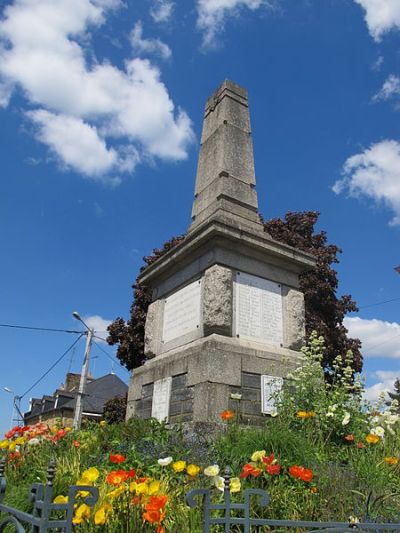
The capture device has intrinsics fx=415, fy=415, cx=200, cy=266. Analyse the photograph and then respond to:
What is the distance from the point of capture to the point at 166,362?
5.46m

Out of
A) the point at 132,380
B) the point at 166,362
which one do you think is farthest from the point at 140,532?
the point at 132,380

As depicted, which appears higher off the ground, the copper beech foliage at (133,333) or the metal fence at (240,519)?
the copper beech foliage at (133,333)

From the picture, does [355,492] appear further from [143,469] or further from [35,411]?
[35,411]

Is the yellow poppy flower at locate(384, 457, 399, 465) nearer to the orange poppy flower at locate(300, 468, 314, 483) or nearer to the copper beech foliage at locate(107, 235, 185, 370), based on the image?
the orange poppy flower at locate(300, 468, 314, 483)

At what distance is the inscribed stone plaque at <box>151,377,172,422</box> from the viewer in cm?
518

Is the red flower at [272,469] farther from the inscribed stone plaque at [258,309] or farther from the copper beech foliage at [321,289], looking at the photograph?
the copper beech foliage at [321,289]

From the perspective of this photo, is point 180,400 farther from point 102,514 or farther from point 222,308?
point 102,514

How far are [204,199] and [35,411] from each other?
38.4 meters

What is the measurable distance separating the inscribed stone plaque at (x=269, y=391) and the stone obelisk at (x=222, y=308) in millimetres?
11

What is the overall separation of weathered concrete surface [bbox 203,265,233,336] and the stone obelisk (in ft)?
0.04

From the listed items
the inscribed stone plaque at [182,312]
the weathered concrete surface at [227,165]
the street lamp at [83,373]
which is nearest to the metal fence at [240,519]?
the inscribed stone plaque at [182,312]

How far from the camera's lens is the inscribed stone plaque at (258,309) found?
5336 mm

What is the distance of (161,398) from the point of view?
210 inches

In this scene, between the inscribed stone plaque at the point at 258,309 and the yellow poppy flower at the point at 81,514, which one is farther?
the inscribed stone plaque at the point at 258,309
